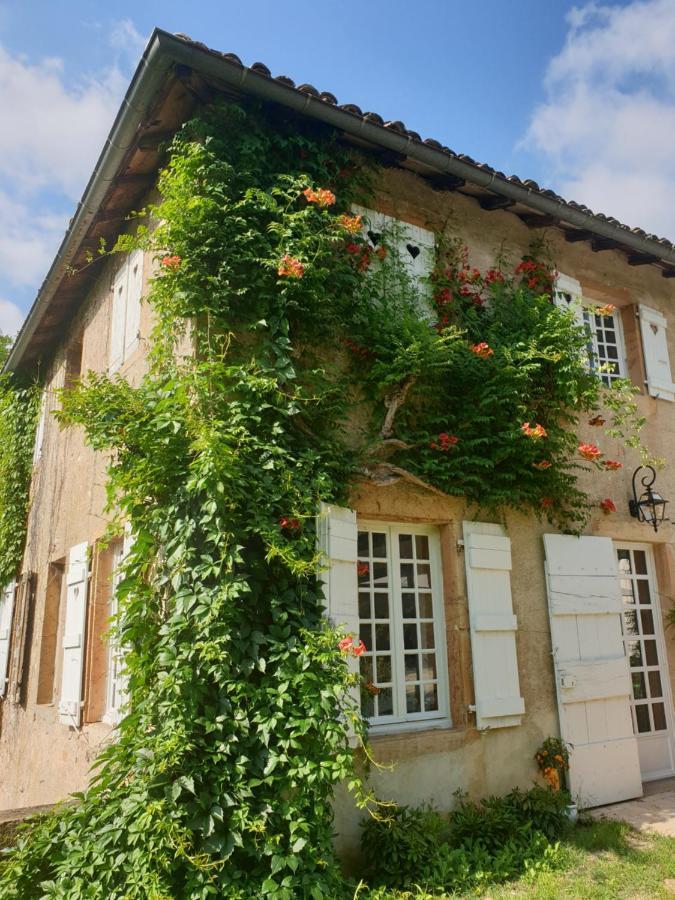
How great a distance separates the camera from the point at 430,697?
5.15 meters

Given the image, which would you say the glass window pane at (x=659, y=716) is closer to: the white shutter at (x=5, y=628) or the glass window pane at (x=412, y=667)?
the glass window pane at (x=412, y=667)

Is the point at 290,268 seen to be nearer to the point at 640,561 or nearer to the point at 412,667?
the point at 412,667

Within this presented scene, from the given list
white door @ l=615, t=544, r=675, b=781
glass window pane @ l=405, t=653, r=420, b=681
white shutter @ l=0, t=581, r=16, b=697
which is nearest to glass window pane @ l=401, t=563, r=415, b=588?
glass window pane @ l=405, t=653, r=420, b=681

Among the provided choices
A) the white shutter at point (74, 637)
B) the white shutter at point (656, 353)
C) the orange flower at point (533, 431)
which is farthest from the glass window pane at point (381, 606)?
the white shutter at point (656, 353)

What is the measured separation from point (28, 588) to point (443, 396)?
5.65 metres

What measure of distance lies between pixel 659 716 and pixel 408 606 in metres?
3.21

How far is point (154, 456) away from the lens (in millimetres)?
4246

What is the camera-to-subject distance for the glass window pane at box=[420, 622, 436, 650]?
5.25 meters

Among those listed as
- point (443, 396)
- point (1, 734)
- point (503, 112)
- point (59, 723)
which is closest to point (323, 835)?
point (443, 396)

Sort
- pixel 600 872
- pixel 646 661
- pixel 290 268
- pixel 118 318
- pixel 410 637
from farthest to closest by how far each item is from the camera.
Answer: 1. pixel 646 661
2. pixel 118 318
3. pixel 410 637
4. pixel 290 268
5. pixel 600 872

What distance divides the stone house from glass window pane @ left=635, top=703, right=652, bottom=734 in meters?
0.02

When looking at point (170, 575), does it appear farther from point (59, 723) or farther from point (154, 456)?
point (59, 723)

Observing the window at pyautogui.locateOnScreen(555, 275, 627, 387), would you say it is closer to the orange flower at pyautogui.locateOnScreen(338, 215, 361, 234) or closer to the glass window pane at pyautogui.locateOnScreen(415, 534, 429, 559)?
the orange flower at pyautogui.locateOnScreen(338, 215, 361, 234)

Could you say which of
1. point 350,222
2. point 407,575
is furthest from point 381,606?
point 350,222
